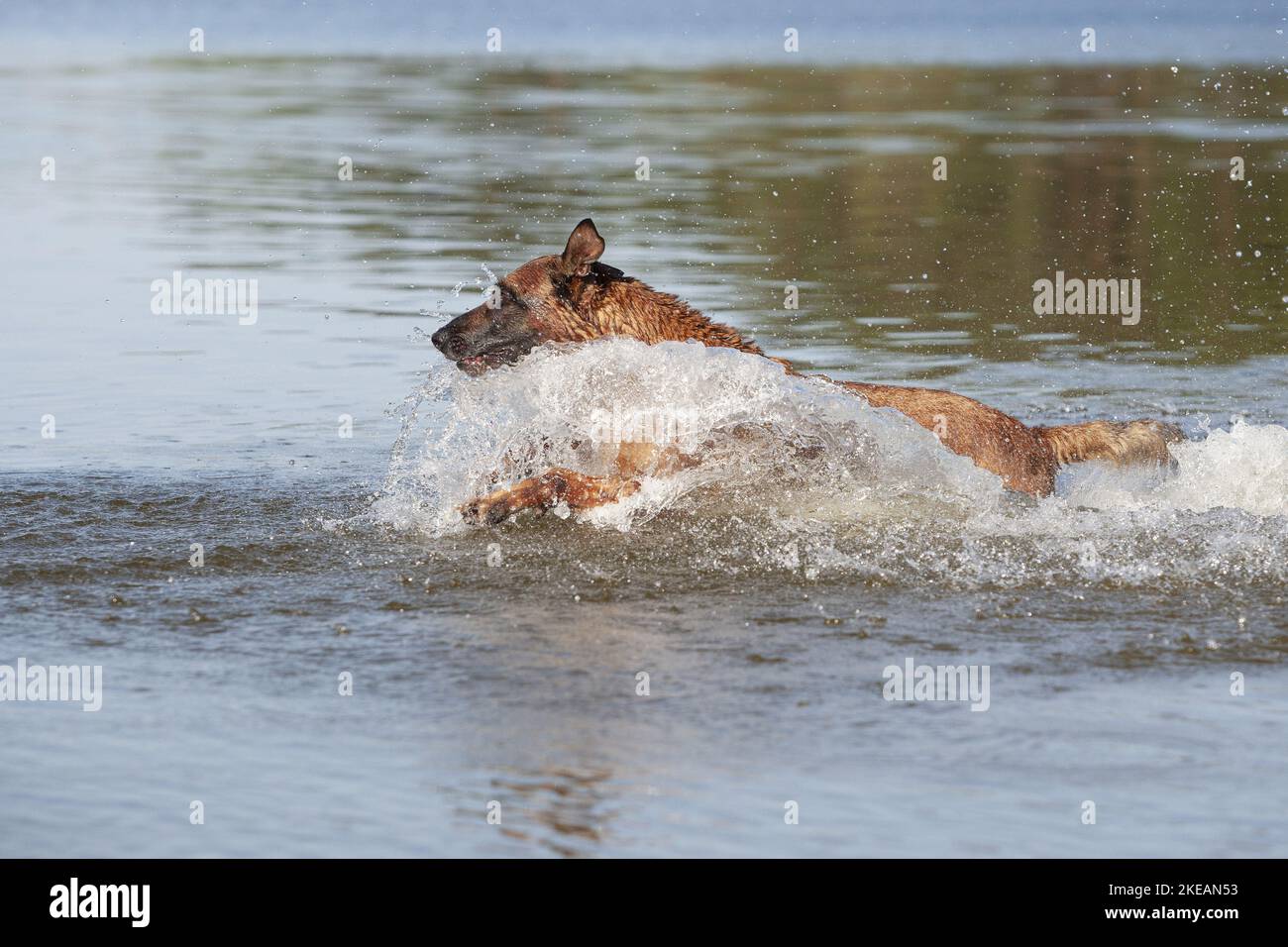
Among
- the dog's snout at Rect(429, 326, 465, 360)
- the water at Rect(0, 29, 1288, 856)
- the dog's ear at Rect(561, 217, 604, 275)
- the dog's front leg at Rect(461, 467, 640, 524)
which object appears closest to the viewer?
the water at Rect(0, 29, 1288, 856)

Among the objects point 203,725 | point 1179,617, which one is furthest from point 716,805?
point 1179,617

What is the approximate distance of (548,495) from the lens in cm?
904

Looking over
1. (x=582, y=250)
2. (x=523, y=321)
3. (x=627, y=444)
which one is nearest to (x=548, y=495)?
(x=627, y=444)

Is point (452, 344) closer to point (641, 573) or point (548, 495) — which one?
point (548, 495)

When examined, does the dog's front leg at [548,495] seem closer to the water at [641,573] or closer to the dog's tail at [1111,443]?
the water at [641,573]

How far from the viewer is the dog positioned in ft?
29.5

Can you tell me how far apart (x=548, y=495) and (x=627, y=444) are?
51 cm

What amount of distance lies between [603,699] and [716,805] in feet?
3.35

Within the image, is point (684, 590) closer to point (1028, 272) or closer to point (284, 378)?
point (284, 378)

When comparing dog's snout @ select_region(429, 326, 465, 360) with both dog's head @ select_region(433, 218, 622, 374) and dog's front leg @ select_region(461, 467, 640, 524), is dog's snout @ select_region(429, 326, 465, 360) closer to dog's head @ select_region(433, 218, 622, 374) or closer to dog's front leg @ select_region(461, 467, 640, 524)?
dog's head @ select_region(433, 218, 622, 374)

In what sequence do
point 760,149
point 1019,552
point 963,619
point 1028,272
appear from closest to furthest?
point 963,619 → point 1019,552 → point 1028,272 → point 760,149

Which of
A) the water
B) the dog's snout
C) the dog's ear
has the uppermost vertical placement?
the dog's ear

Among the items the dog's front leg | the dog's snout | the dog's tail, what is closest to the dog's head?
the dog's snout

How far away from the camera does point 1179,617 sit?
7586mm
